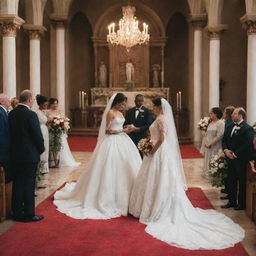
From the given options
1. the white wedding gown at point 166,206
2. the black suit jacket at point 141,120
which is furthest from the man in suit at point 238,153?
the black suit jacket at point 141,120

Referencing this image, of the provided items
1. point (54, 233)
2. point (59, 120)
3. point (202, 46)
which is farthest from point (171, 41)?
point (54, 233)

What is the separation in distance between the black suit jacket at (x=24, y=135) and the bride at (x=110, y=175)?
46.9 inches

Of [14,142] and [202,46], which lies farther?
[202,46]

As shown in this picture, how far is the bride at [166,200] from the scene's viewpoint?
5.76m

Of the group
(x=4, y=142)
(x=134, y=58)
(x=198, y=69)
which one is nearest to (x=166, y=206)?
(x=4, y=142)

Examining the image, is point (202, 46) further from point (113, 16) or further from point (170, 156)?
point (170, 156)

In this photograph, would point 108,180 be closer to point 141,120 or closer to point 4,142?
point 4,142

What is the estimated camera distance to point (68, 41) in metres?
21.6

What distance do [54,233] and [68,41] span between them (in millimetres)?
17020

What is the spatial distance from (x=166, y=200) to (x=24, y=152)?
213 cm

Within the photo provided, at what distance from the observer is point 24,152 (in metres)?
6.09

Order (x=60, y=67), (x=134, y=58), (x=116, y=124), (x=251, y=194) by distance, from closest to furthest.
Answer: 1. (x=251, y=194)
2. (x=116, y=124)
3. (x=60, y=67)
4. (x=134, y=58)

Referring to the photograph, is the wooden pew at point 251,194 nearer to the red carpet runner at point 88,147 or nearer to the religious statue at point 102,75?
the red carpet runner at point 88,147

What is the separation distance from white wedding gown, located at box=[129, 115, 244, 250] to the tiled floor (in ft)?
0.64
